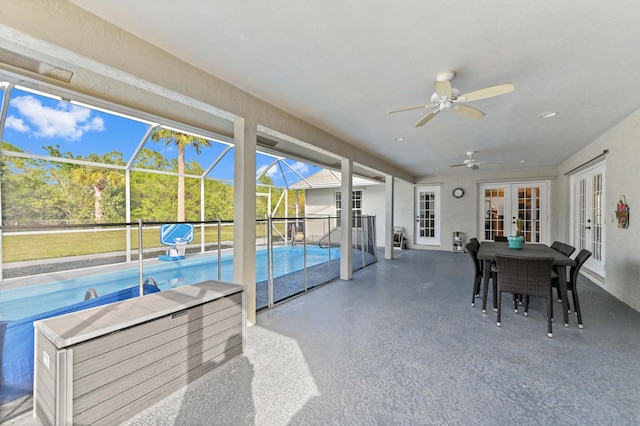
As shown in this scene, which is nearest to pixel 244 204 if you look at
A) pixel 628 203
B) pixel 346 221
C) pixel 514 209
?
pixel 346 221

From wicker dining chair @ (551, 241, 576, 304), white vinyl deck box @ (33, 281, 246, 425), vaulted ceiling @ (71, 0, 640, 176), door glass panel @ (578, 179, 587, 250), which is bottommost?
white vinyl deck box @ (33, 281, 246, 425)

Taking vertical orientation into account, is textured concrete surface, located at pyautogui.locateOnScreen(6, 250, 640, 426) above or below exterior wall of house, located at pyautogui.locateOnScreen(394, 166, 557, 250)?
below

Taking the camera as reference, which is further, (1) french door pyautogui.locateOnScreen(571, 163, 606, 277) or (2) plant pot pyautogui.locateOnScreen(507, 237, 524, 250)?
(1) french door pyautogui.locateOnScreen(571, 163, 606, 277)

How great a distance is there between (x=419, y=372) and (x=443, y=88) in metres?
2.45

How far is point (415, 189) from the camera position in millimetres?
9758

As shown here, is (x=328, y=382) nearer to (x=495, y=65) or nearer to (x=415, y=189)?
(x=495, y=65)

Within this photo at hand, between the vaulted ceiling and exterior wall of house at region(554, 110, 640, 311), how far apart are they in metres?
0.38

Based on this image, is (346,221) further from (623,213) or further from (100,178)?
(100,178)

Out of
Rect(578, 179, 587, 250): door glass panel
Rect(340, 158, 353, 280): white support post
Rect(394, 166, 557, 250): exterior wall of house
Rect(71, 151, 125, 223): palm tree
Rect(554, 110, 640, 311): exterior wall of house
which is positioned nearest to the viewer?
Rect(554, 110, 640, 311): exterior wall of house

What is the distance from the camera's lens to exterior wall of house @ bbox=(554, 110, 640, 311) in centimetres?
359

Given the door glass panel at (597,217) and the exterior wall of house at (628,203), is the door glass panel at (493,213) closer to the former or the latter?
the door glass panel at (597,217)

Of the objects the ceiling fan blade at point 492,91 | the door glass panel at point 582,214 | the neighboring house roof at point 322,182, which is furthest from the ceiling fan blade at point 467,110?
the neighboring house roof at point 322,182

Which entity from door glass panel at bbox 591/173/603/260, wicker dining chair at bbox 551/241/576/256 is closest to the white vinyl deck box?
wicker dining chair at bbox 551/241/576/256

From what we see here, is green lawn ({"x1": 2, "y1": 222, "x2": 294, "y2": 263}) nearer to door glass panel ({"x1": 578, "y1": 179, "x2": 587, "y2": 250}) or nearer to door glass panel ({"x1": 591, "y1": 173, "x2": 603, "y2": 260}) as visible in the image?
door glass panel ({"x1": 591, "y1": 173, "x2": 603, "y2": 260})
